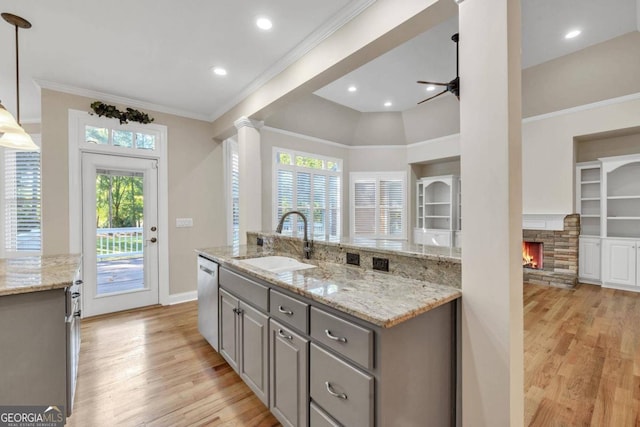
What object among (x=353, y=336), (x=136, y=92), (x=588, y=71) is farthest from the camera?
(x=588, y=71)

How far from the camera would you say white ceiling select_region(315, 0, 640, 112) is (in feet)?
9.37

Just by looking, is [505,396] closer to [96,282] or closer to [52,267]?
[52,267]

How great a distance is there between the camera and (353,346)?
1.20 metres

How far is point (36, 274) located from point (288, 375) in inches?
65.6

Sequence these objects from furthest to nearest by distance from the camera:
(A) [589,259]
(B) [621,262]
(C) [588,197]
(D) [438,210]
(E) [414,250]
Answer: (D) [438,210] → (C) [588,197] → (A) [589,259] → (B) [621,262] → (E) [414,250]

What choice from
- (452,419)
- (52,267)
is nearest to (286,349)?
(452,419)

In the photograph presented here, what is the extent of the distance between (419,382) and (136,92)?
13.6 ft

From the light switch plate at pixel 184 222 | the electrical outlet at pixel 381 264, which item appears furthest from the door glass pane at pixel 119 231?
the electrical outlet at pixel 381 264

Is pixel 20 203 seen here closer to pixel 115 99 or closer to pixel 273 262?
pixel 115 99

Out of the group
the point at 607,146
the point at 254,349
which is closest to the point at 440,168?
the point at 607,146

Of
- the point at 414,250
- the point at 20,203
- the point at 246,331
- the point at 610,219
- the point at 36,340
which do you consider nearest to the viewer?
the point at 36,340

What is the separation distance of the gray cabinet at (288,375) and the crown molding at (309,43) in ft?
7.06

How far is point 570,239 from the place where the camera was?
15.7 ft

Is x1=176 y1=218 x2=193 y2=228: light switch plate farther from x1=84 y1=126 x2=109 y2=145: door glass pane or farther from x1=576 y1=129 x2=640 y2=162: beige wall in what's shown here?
x1=576 y1=129 x2=640 y2=162: beige wall
